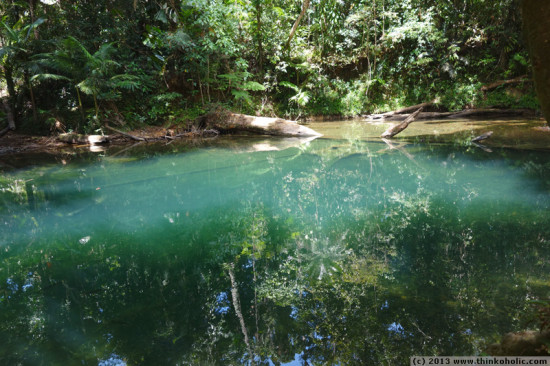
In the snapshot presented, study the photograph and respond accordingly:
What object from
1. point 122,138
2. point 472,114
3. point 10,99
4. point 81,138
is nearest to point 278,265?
point 122,138

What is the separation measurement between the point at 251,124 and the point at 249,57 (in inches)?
223

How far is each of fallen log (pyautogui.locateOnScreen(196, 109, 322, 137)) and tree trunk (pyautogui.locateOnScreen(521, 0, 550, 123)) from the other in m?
9.87

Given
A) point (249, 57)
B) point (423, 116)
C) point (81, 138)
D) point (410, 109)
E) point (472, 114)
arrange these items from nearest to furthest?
point (81, 138) → point (472, 114) → point (423, 116) → point (410, 109) → point (249, 57)

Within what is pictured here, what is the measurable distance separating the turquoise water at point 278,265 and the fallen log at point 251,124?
5.24 m

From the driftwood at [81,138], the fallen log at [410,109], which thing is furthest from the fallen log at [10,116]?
the fallen log at [410,109]

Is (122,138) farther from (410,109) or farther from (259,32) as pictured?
(410,109)

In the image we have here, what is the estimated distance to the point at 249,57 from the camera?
15742 mm

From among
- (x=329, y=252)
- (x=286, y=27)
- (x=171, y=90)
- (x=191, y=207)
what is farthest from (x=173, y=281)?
(x=286, y=27)

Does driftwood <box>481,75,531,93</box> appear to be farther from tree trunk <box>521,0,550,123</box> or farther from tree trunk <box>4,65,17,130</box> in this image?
tree trunk <box>4,65,17,130</box>

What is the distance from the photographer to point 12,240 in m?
3.99

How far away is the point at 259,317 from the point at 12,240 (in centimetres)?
374

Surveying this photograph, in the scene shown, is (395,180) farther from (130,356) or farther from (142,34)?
(142,34)

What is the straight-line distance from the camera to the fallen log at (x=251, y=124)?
36.9 ft

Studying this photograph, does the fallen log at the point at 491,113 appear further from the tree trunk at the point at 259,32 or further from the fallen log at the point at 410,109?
the tree trunk at the point at 259,32
